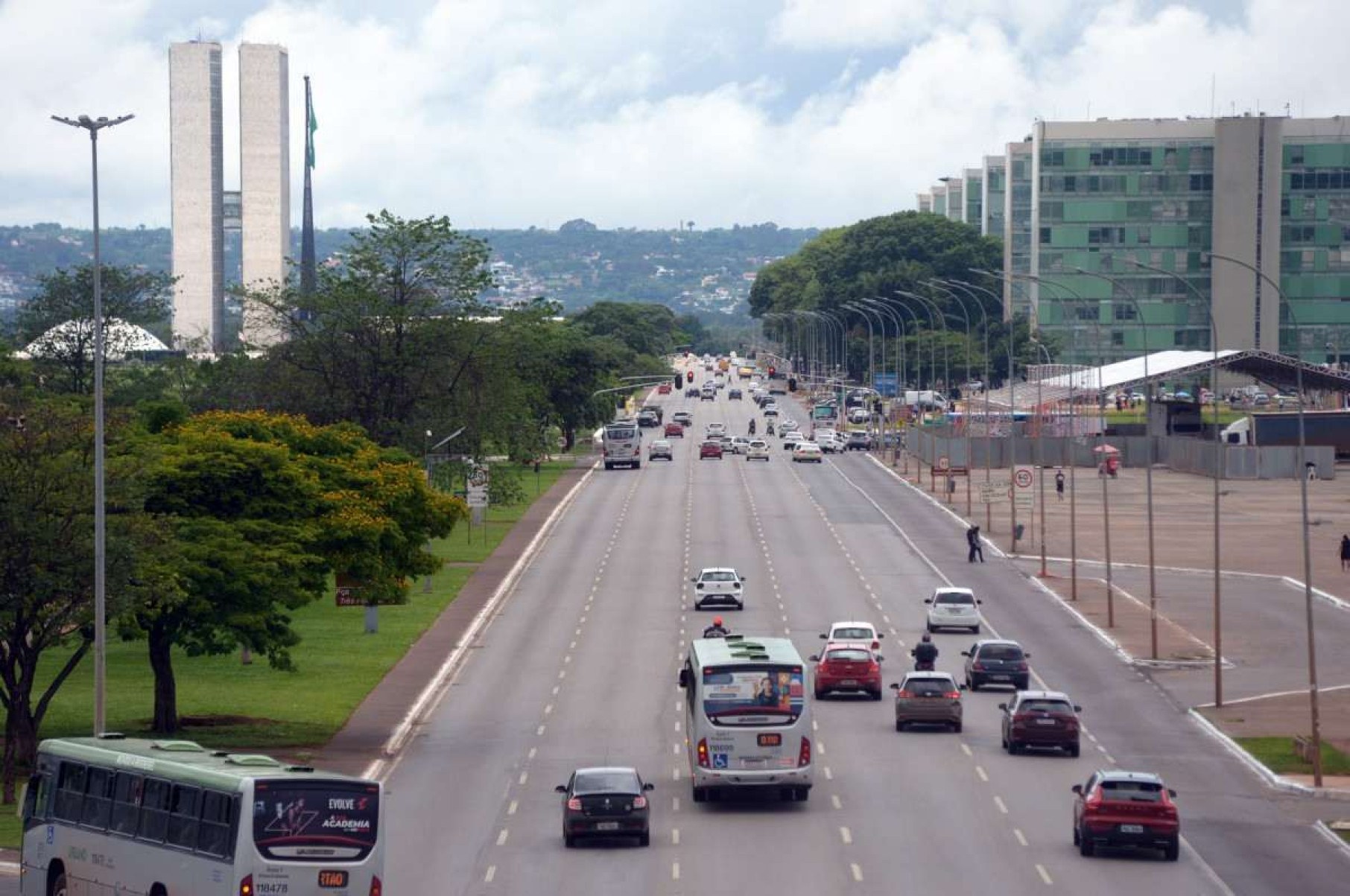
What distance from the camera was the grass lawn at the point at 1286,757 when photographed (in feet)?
148

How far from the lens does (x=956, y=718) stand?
1928 inches

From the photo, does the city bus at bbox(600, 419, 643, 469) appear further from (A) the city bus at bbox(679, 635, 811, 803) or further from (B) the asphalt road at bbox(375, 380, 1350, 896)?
(A) the city bus at bbox(679, 635, 811, 803)

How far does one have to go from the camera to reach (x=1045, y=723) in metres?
45.3

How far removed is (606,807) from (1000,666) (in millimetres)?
21757

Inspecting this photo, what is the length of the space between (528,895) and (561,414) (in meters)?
112

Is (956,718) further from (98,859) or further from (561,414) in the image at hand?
(561,414)

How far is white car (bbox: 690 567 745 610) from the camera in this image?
71.9 meters

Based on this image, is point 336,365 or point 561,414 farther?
point 561,414

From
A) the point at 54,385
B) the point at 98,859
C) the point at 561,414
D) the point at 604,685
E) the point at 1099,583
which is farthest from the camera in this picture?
the point at 561,414

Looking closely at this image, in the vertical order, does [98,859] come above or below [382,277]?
below

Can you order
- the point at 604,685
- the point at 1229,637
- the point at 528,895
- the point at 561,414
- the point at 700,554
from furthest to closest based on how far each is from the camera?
1. the point at 561,414
2. the point at 700,554
3. the point at 1229,637
4. the point at 604,685
5. the point at 528,895

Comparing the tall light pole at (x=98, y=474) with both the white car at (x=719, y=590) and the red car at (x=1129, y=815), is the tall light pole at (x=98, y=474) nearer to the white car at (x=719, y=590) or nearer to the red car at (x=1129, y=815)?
the red car at (x=1129, y=815)

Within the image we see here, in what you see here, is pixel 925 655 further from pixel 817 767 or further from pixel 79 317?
pixel 79 317

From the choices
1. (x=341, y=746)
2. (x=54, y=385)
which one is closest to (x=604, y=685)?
(x=341, y=746)
